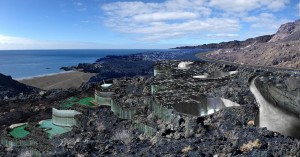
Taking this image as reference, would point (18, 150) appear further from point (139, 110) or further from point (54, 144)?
point (139, 110)

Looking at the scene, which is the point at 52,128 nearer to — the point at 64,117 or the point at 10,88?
the point at 64,117

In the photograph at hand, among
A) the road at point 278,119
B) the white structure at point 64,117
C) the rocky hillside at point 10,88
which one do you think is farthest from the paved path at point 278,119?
the rocky hillside at point 10,88

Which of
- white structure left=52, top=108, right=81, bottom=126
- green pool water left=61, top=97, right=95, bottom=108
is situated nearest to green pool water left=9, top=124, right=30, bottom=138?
white structure left=52, top=108, right=81, bottom=126

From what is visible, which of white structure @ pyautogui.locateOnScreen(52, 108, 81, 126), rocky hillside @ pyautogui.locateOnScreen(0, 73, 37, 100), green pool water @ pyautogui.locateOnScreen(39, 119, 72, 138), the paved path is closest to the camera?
the paved path

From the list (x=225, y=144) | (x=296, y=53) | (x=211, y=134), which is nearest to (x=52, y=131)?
(x=211, y=134)

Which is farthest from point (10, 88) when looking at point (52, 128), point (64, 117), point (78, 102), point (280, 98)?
point (280, 98)

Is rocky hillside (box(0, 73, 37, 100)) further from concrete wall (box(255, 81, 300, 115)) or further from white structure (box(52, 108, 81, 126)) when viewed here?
concrete wall (box(255, 81, 300, 115))

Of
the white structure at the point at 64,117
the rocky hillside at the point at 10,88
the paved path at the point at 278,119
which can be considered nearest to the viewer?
the paved path at the point at 278,119

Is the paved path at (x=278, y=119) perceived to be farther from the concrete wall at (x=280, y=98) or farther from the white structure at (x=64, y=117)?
the white structure at (x=64, y=117)
